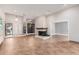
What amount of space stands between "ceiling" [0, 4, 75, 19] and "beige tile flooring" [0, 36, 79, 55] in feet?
2.41

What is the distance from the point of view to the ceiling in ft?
12.1

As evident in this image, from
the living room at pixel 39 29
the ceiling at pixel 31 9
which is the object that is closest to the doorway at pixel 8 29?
the living room at pixel 39 29

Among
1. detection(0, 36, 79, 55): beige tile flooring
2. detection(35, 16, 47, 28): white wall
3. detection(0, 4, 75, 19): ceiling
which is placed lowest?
detection(0, 36, 79, 55): beige tile flooring

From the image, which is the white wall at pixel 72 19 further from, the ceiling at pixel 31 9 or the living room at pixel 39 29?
the ceiling at pixel 31 9

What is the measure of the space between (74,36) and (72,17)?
1.95 feet

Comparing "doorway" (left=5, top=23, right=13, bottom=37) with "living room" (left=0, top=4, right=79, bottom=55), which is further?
"doorway" (left=5, top=23, right=13, bottom=37)

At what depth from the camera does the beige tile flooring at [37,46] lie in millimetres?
3713

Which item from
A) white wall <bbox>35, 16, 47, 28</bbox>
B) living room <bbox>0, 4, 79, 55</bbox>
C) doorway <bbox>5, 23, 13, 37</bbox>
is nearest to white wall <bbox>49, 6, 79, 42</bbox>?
living room <bbox>0, 4, 79, 55</bbox>

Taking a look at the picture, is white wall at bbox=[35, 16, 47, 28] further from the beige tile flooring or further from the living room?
the beige tile flooring

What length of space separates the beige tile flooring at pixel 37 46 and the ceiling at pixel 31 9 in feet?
2.41

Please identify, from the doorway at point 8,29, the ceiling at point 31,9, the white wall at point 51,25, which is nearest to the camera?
the ceiling at point 31,9

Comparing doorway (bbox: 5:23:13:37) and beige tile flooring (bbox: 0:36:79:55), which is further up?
doorway (bbox: 5:23:13:37)

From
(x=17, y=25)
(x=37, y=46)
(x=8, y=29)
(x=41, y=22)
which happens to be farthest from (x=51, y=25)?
(x=8, y=29)
